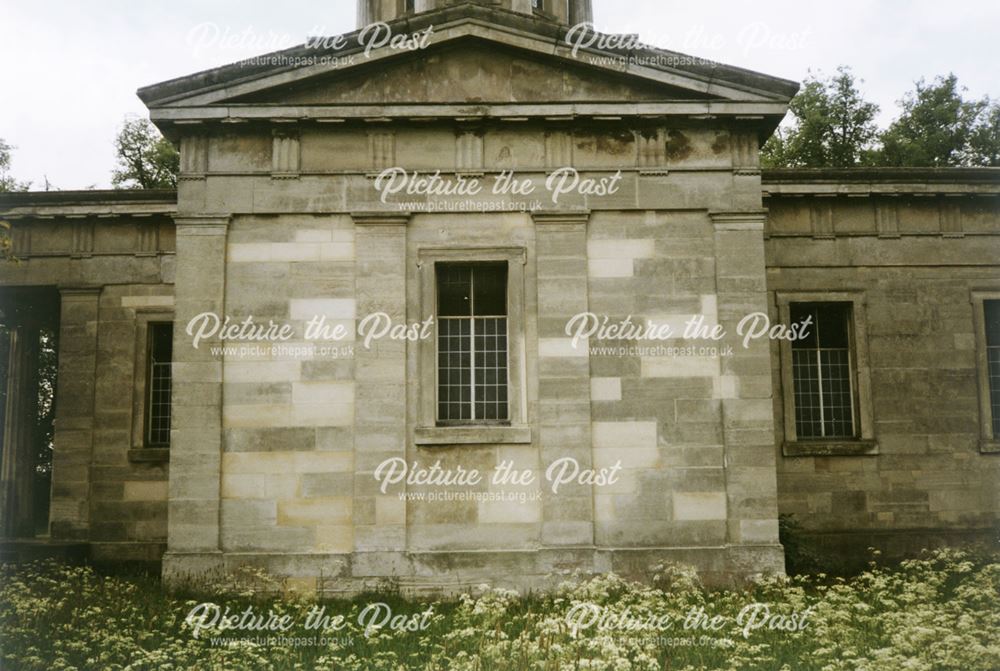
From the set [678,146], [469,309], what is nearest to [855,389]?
[678,146]

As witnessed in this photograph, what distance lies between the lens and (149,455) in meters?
19.9

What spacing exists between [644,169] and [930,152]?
20.5 meters

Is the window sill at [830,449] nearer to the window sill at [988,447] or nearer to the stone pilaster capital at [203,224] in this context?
the window sill at [988,447]

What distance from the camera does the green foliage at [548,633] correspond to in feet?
33.0

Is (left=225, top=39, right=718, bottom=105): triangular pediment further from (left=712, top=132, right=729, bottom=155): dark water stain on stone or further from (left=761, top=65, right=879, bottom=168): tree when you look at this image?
(left=761, top=65, right=879, bottom=168): tree

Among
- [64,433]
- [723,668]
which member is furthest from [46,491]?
[723,668]

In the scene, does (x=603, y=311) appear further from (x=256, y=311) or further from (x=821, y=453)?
(x=821, y=453)

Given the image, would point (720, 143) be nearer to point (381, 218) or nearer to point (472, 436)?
point (381, 218)

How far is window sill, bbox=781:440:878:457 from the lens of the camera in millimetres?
19141

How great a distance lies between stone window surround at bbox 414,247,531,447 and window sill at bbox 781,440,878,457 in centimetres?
698

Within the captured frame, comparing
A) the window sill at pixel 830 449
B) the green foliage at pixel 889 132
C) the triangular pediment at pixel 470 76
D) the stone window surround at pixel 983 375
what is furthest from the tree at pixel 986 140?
the triangular pediment at pixel 470 76

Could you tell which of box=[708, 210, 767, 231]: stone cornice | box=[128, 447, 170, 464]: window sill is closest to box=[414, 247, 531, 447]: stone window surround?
box=[708, 210, 767, 231]: stone cornice

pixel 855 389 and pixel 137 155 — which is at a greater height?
pixel 137 155

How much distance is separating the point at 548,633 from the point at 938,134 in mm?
27089
